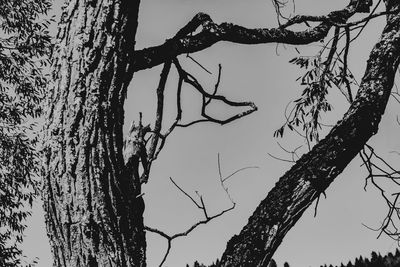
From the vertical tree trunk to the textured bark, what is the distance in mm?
429

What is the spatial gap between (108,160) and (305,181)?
0.83 meters

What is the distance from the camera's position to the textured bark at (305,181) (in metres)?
2.14

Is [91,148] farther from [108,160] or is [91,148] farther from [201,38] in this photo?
[201,38]

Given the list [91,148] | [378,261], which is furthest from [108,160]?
[378,261]

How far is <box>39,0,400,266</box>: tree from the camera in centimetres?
206

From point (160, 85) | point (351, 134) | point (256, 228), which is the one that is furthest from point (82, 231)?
point (351, 134)

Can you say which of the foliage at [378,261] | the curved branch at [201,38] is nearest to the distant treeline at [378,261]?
the foliage at [378,261]

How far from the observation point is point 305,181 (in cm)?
227

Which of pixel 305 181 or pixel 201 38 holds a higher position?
pixel 201 38

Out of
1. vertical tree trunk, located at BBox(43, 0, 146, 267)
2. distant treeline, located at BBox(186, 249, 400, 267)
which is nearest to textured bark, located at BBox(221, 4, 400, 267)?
vertical tree trunk, located at BBox(43, 0, 146, 267)

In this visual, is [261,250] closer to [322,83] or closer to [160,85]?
[160,85]

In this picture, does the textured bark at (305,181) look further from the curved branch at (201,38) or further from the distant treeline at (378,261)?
the distant treeline at (378,261)

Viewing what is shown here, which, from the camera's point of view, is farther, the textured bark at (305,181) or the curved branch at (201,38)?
the curved branch at (201,38)

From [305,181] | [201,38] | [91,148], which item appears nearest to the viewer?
[91,148]
